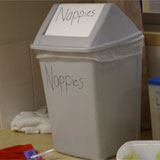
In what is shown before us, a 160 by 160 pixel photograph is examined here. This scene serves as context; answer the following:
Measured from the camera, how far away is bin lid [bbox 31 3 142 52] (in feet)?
3.41

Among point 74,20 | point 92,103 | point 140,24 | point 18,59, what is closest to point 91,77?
point 92,103

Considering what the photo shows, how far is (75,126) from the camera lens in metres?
1.13

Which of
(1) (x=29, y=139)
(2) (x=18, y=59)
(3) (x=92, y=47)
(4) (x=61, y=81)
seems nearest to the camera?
(3) (x=92, y=47)

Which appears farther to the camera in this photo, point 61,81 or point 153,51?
point 153,51

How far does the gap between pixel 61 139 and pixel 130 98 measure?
0.23 metres

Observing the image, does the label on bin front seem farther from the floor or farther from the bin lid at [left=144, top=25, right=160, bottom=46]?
the bin lid at [left=144, top=25, right=160, bottom=46]

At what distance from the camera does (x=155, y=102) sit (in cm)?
114

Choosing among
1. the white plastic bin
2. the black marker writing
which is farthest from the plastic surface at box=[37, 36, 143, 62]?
the black marker writing

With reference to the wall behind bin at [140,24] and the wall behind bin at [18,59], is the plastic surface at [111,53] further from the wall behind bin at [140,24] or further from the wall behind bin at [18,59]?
the wall behind bin at [18,59]

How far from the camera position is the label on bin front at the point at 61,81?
1079mm

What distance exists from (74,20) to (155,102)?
0.33 m

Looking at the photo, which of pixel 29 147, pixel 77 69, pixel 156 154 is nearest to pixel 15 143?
pixel 29 147

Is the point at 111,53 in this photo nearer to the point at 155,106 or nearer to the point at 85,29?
the point at 85,29

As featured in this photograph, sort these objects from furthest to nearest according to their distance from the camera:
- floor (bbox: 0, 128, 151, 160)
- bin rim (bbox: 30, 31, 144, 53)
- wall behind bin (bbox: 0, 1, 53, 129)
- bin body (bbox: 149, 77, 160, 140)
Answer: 1. wall behind bin (bbox: 0, 1, 53, 129)
2. floor (bbox: 0, 128, 151, 160)
3. bin body (bbox: 149, 77, 160, 140)
4. bin rim (bbox: 30, 31, 144, 53)
